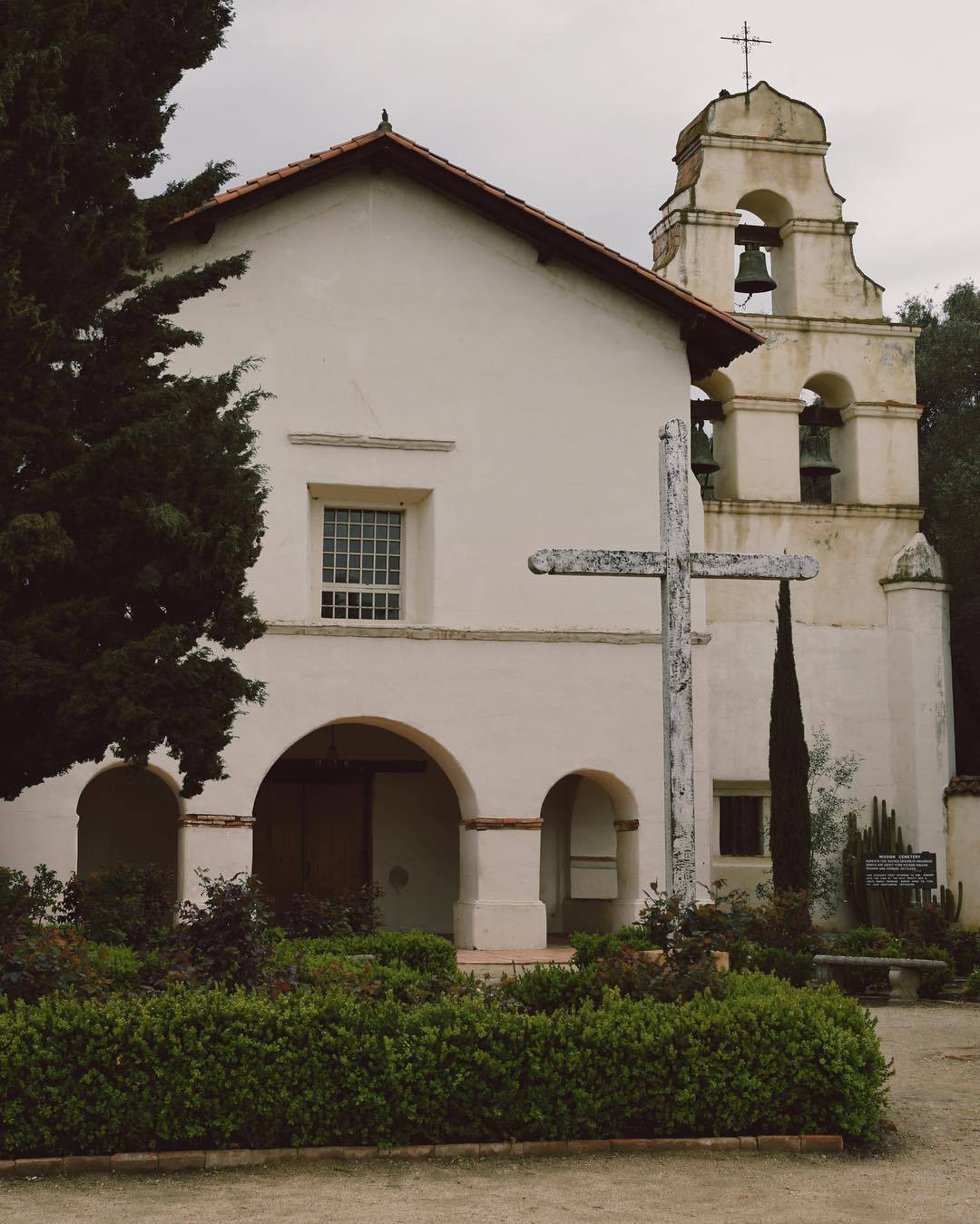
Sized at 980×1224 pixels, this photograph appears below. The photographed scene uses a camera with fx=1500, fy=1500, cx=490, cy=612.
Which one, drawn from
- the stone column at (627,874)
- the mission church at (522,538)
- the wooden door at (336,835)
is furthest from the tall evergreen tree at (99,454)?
the wooden door at (336,835)

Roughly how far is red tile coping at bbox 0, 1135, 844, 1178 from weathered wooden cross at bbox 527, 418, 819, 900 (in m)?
2.38

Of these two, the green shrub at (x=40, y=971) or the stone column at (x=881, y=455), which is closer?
the green shrub at (x=40, y=971)

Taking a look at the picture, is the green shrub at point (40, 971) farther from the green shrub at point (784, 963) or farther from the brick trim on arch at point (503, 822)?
the brick trim on arch at point (503, 822)

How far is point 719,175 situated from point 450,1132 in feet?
53.8

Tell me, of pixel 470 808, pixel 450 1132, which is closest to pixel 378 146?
pixel 470 808

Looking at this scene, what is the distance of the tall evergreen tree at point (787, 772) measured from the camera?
18.4 m

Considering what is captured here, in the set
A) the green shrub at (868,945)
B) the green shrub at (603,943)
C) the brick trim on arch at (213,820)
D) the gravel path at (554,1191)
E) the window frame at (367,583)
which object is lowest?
the gravel path at (554,1191)

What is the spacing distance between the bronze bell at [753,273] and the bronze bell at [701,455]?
2098 mm

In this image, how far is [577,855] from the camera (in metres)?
20.7

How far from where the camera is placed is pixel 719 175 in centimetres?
2125

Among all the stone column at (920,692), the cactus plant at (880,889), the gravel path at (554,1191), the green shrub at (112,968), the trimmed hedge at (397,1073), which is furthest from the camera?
the stone column at (920,692)

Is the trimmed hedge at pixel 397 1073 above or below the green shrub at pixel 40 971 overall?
below

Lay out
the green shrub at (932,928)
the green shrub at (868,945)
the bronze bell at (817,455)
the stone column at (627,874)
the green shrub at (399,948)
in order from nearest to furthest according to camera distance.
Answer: the green shrub at (399,948) → the green shrub at (868,945) → the green shrub at (932,928) → the stone column at (627,874) → the bronze bell at (817,455)

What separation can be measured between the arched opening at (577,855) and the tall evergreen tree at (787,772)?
2.45m
